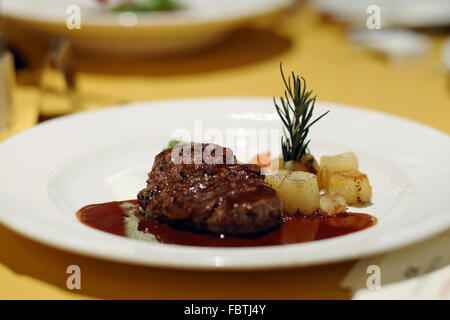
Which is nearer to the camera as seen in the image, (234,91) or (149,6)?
(234,91)

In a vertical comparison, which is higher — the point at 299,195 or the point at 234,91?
the point at 234,91

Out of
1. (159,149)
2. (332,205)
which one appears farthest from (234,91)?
(332,205)

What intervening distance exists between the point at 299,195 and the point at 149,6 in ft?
8.26

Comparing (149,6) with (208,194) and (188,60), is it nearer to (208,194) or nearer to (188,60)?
(188,60)

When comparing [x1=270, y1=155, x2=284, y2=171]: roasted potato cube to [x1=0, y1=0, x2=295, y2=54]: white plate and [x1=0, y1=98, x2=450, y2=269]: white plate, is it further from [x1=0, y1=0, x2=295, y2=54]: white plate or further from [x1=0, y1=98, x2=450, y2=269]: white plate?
[x1=0, y1=0, x2=295, y2=54]: white plate

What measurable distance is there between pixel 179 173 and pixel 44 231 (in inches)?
21.8

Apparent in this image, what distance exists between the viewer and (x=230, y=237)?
182 cm

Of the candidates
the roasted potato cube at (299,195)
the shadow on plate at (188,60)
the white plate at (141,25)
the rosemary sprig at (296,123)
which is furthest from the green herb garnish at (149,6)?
the roasted potato cube at (299,195)

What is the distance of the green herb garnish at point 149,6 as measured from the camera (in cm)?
407

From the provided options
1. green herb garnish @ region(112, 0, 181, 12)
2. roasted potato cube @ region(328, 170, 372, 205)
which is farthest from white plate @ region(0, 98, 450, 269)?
green herb garnish @ region(112, 0, 181, 12)

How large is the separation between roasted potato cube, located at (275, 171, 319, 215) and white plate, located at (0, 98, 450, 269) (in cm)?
20

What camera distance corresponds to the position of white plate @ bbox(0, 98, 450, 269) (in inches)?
60.2

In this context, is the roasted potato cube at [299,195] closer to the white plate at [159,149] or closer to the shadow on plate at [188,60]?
the white plate at [159,149]
